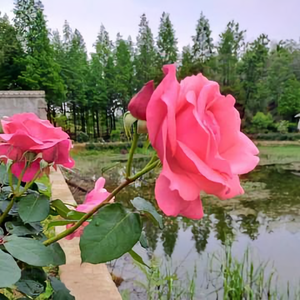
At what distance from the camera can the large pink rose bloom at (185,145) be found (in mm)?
223

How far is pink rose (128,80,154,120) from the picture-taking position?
25cm

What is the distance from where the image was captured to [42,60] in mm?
11383

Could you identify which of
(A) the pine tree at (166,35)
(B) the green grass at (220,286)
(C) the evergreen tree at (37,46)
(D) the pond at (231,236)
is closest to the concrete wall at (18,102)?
(D) the pond at (231,236)

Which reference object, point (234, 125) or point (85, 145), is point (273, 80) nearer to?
point (85, 145)

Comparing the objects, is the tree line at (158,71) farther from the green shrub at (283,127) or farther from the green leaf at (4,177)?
the green leaf at (4,177)

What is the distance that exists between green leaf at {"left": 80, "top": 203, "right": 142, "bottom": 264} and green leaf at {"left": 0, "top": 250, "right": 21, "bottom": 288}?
41 mm

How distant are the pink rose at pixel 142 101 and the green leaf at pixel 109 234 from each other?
7 cm

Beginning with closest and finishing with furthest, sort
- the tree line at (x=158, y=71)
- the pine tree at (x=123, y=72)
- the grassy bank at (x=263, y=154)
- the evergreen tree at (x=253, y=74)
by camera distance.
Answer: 1. the grassy bank at (x=263, y=154)
2. the tree line at (x=158, y=71)
3. the pine tree at (x=123, y=72)
4. the evergreen tree at (x=253, y=74)

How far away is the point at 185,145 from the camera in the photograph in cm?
23

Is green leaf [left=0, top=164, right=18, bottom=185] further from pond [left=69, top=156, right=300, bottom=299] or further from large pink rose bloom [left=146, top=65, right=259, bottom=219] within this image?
pond [left=69, top=156, right=300, bottom=299]

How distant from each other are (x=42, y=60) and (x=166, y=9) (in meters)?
6.91

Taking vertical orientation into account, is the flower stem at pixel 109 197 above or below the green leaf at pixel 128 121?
below

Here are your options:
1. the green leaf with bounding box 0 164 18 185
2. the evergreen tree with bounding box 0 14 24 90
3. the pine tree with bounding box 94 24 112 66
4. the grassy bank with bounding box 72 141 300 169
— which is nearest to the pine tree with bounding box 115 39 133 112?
the pine tree with bounding box 94 24 112 66

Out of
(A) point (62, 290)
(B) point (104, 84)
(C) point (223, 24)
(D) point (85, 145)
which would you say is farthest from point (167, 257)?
(C) point (223, 24)
